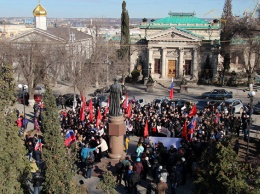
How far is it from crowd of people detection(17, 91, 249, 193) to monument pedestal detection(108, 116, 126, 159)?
372mm

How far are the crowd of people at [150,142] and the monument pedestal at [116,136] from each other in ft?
1.22

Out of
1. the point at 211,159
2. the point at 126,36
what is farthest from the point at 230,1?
the point at 211,159

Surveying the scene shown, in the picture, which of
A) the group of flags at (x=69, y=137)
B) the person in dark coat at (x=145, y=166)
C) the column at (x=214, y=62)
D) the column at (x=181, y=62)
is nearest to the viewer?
the person in dark coat at (x=145, y=166)

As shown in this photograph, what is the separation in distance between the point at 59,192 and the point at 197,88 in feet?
124

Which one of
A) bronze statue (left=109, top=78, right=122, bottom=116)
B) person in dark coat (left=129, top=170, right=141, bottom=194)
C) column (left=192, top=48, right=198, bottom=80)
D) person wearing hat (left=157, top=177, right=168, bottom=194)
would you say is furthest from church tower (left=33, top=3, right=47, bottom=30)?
person wearing hat (left=157, top=177, right=168, bottom=194)

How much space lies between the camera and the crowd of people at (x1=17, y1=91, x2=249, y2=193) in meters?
15.7

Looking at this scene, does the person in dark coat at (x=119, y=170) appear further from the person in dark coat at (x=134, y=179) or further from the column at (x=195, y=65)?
the column at (x=195, y=65)

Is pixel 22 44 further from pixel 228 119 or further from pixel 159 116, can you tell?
pixel 228 119

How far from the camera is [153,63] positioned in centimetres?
5300

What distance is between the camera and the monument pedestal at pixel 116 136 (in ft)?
60.3

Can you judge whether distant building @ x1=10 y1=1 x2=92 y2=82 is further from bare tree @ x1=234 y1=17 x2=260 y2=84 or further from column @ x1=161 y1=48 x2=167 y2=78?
bare tree @ x1=234 y1=17 x2=260 y2=84

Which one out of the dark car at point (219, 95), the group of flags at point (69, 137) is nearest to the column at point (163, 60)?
the dark car at point (219, 95)

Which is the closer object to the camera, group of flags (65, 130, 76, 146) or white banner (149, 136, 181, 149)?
white banner (149, 136, 181, 149)

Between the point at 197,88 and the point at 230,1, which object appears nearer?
the point at 197,88
